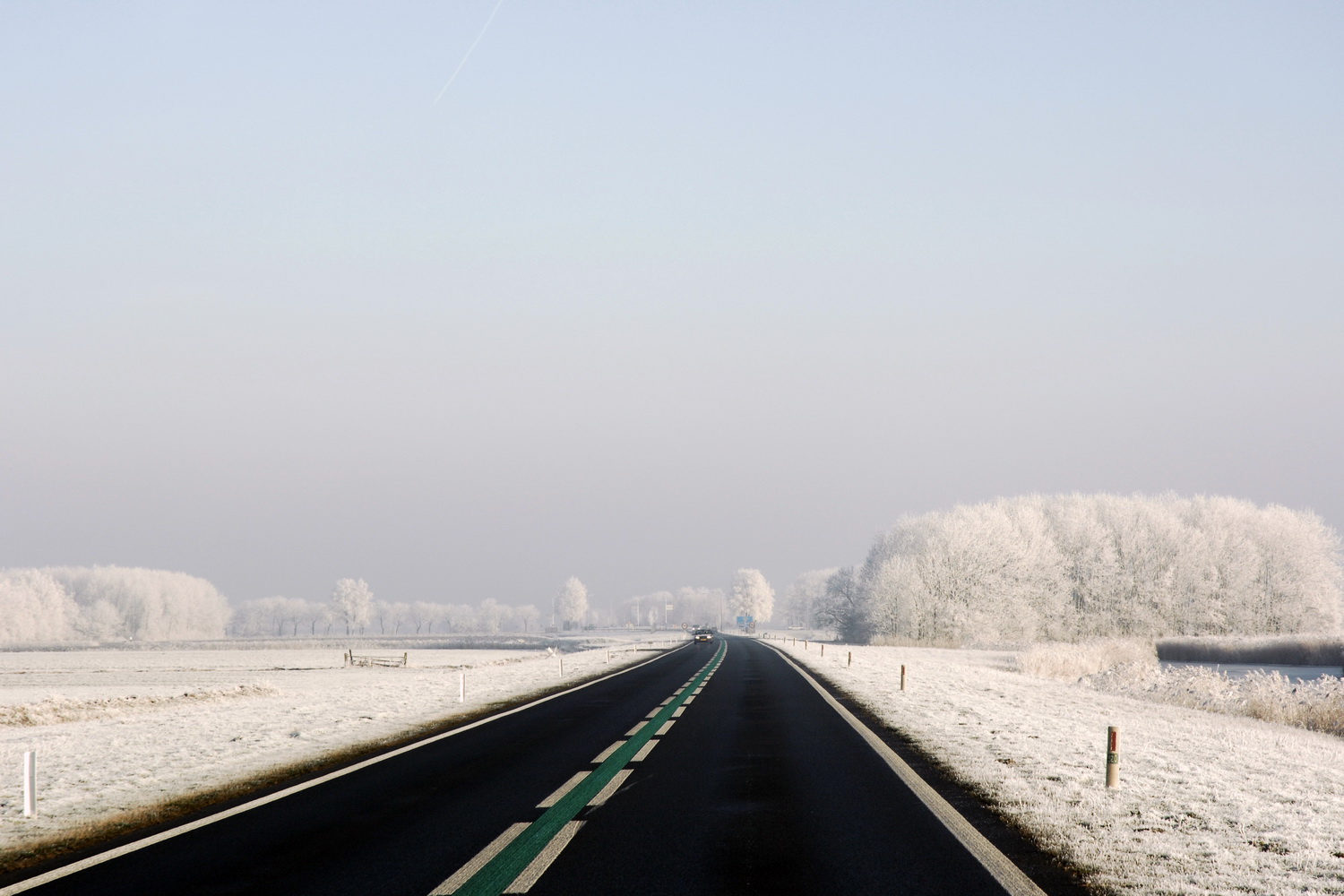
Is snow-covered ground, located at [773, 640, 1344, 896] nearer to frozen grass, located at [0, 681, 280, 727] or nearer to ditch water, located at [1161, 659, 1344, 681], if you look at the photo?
frozen grass, located at [0, 681, 280, 727]

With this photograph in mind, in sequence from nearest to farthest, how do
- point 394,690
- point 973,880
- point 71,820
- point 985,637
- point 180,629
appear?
A: 1. point 973,880
2. point 71,820
3. point 394,690
4. point 985,637
5. point 180,629

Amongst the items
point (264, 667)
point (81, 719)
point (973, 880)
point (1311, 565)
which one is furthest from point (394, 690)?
point (1311, 565)

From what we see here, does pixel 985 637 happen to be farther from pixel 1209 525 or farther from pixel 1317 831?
pixel 1317 831

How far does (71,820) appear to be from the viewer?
32.7ft

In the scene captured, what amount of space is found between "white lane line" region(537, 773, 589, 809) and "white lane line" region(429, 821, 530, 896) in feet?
2.95

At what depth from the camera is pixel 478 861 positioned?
738cm

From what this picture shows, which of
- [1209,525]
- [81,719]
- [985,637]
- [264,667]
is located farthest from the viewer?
[1209,525]

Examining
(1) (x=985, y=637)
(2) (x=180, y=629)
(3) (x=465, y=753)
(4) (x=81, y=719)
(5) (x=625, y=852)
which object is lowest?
(2) (x=180, y=629)

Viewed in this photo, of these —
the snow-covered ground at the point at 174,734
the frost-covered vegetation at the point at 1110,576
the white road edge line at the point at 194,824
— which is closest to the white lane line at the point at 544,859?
the white road edge line at the point at 194,824

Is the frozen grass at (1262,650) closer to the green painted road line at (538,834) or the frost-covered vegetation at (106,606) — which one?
the green painted road line at (538,834)

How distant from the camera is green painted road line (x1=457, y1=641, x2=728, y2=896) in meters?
6.70

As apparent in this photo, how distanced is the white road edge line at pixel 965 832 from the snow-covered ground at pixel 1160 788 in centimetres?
57

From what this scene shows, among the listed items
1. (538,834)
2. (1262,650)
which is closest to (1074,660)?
(1262,650)

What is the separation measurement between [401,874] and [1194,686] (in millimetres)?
29237
